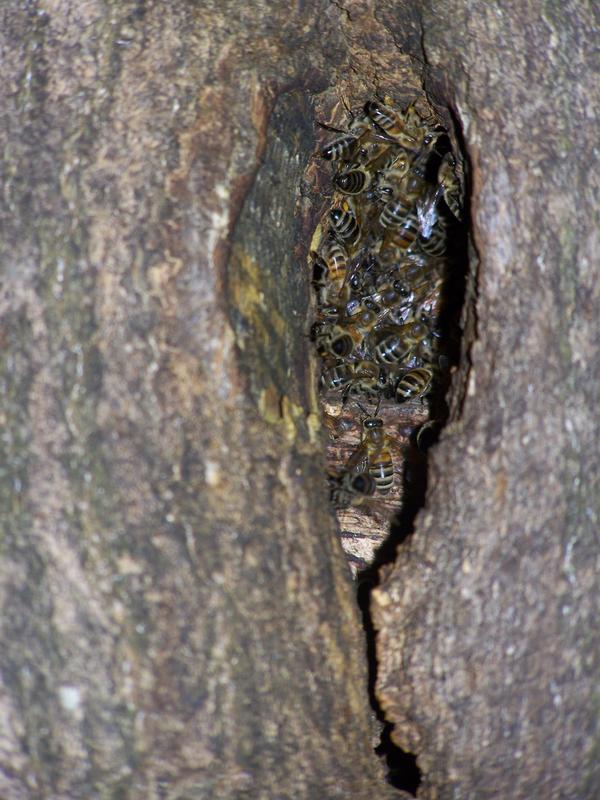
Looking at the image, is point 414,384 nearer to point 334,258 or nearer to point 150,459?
point 334,258

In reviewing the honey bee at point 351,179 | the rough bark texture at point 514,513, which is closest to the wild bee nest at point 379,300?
the honey bee at point 351,179

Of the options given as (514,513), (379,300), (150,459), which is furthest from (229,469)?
(379,300)

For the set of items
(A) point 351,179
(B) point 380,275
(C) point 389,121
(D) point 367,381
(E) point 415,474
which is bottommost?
(E) point 415,474

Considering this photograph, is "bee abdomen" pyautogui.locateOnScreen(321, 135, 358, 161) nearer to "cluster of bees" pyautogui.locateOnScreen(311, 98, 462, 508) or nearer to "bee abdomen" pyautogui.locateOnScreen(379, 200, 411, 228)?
"cluster of bees" pyautogui.locateOnScreen(311, 98, 462, 508)

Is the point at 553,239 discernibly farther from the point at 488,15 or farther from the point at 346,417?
the point at 346,417

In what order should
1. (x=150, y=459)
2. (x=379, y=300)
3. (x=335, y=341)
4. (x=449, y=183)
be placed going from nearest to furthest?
(x=150, y=459), (x=449, y=183), (x=335, y=341), (x=379, y=300)

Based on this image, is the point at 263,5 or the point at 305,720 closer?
the point at 305,720

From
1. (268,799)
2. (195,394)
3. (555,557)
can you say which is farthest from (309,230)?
(268,799)
